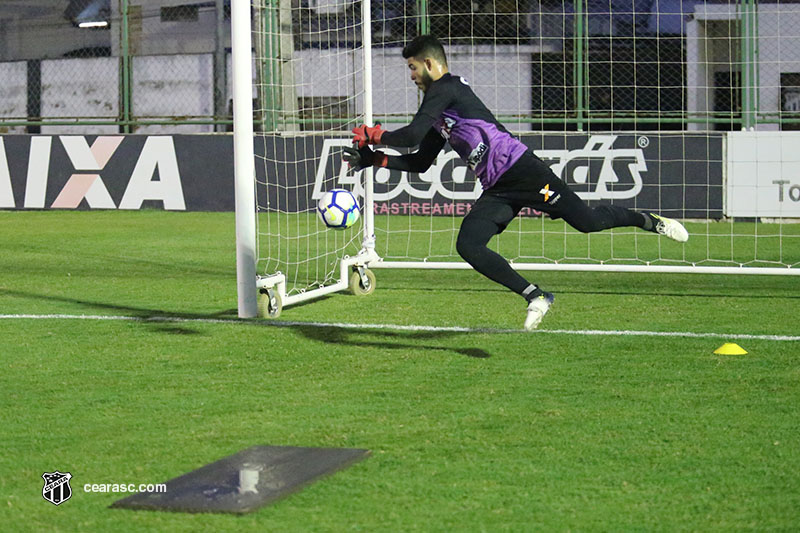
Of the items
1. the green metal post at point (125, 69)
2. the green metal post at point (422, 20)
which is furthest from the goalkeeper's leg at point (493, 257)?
the green metal post at point (125, 69)

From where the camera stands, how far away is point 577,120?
567 inches

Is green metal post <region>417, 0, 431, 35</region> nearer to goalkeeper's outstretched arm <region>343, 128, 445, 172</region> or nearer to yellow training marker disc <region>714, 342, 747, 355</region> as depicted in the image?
goalkeeper's outstretched arm <region>343, 128, 445, 172</region>


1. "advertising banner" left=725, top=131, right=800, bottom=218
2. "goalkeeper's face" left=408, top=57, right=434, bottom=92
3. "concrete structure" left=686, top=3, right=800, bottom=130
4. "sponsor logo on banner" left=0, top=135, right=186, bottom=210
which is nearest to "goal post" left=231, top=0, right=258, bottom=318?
"goalkeeper's face" left=408, top=57, right=434, bottom=92

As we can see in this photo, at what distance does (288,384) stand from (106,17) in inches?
639

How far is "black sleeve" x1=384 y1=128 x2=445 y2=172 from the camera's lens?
7547 millimetres

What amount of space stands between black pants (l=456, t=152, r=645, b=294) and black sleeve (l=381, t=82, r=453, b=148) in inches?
22.8

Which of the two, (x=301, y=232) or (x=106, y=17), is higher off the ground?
(x=106, y=17)

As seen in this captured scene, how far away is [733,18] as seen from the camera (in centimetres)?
1844

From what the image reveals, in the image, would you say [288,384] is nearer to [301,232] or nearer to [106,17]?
[301,232]

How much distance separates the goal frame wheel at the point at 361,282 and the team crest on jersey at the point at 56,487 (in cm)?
557

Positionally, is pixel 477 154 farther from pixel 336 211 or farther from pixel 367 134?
pixel 336 211

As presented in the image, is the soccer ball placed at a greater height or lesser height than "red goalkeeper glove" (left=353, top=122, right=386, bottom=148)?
lesser

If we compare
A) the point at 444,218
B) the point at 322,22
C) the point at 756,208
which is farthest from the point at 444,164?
the point at 756,208

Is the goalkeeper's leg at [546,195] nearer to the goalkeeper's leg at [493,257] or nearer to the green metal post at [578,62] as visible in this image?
the goalkeeper's leg at [493,257]
